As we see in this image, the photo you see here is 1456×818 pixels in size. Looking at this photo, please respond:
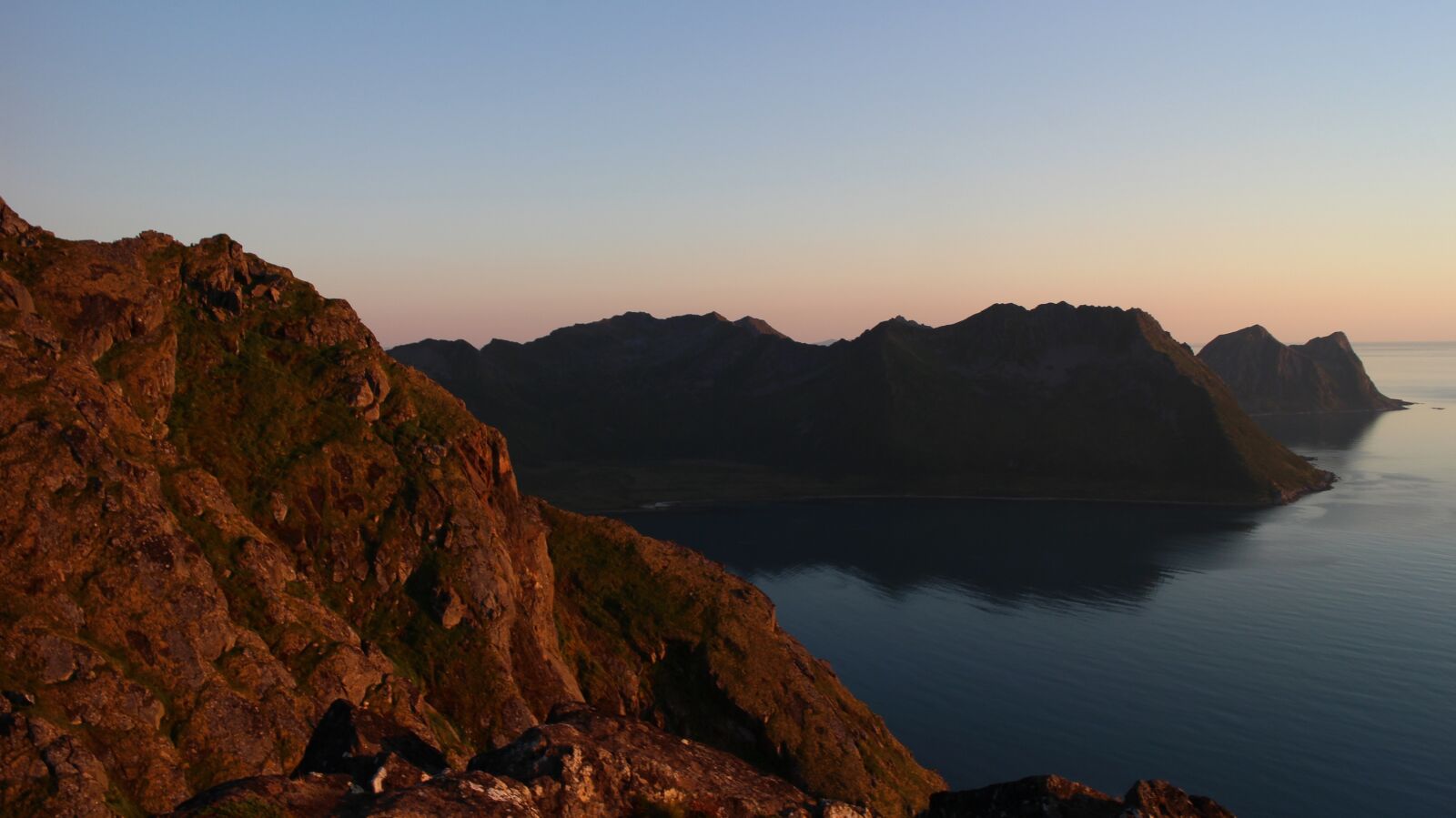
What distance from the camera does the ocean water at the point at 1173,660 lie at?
308ft

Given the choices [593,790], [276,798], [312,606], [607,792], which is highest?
[276,798]

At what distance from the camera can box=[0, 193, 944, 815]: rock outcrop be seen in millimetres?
35750

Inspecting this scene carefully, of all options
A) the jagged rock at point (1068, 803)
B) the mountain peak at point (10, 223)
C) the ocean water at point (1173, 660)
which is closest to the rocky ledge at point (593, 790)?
the jagged rock at point (1068, 803)

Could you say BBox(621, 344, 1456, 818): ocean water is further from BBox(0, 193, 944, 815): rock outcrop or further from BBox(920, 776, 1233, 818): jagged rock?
BBox(920, 776, 1233, 818): jagged rock

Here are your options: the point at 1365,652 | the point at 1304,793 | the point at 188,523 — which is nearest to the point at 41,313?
the point at 188,523

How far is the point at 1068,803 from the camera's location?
59.6 ft

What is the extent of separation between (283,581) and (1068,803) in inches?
1695

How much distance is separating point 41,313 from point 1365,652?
494ft

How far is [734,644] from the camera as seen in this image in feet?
223

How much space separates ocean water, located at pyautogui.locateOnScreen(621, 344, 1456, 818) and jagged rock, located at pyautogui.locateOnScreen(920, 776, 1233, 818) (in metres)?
78.4

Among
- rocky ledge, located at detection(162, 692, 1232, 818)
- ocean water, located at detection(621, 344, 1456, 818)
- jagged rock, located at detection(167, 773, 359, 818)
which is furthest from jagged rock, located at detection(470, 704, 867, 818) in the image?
ocean water, located at detection(621, 344, 1456, 818)

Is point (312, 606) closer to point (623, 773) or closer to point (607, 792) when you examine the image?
point (623, 773)

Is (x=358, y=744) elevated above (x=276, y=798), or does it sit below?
below

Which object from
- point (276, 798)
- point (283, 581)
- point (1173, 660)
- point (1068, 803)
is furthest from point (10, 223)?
point (1173, 660)
